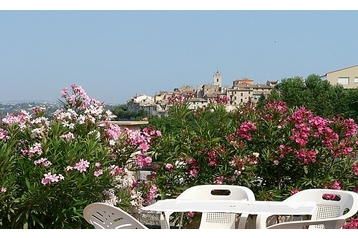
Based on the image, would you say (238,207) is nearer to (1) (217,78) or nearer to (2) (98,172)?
(2) (98,172)

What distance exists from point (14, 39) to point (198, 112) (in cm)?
879

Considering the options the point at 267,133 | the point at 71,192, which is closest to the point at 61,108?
the point at 71,192

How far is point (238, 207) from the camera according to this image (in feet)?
9.14

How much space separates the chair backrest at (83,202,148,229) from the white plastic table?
16.1 inches

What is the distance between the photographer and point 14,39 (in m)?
12.0

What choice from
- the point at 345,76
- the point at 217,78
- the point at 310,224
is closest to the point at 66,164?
the point at 310,224

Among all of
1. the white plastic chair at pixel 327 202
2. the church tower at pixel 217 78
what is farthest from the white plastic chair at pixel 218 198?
the church tower at pixel 217 78

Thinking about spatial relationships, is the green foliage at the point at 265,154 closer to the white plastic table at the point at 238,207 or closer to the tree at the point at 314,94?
the white plastic table at the point at 238,207

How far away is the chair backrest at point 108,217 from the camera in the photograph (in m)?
2.20

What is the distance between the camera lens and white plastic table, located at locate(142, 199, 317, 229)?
264 cm

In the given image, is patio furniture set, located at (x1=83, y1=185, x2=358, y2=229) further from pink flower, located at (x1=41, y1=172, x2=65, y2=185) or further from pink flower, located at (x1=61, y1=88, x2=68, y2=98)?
pink flower, located at (x1=61, y1=88, x2=68, y2=98)

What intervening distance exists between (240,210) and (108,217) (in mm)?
742
